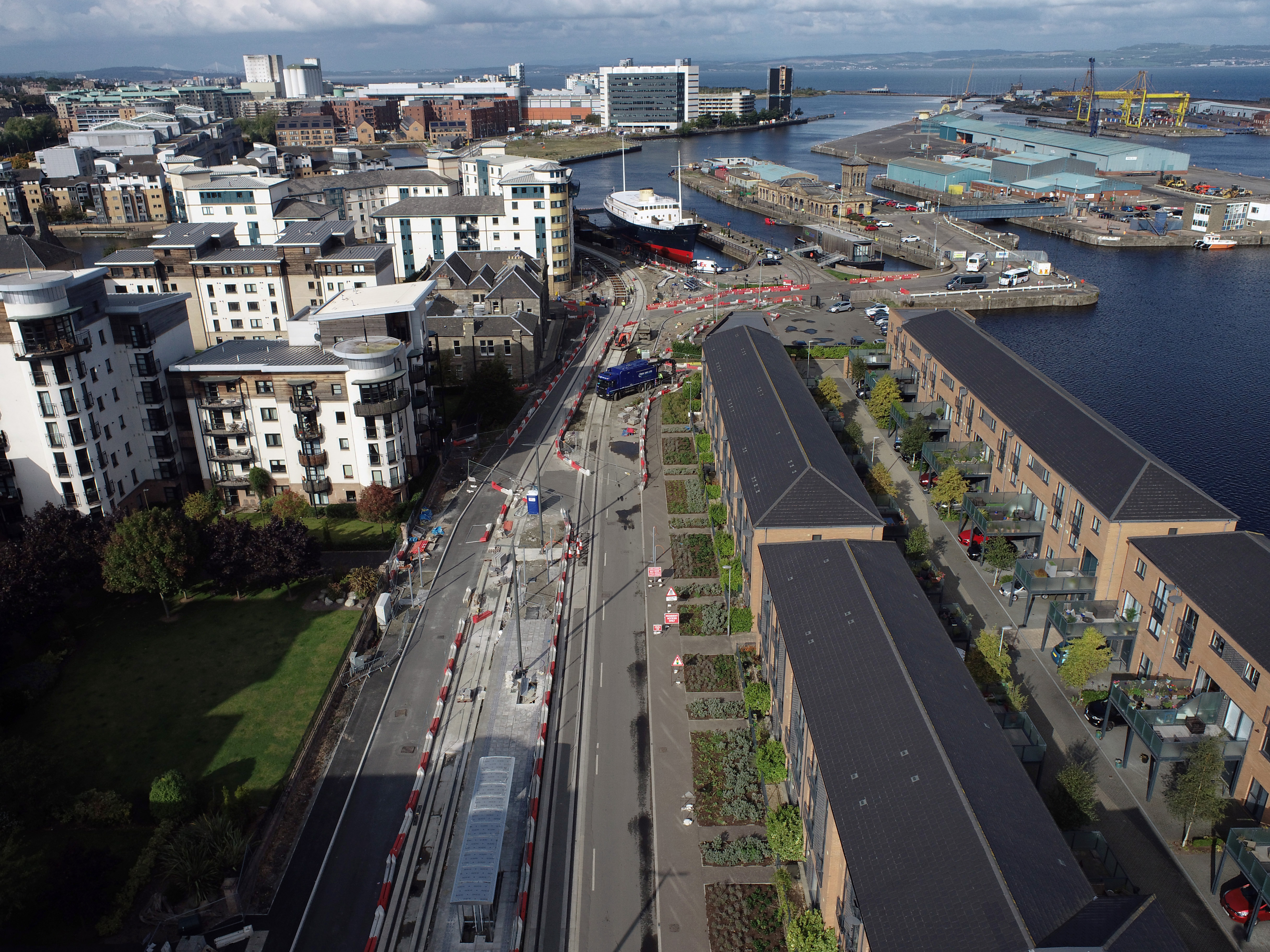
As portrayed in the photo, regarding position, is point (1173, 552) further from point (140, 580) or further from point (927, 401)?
point (140, 580)

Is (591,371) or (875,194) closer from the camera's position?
(591,371)

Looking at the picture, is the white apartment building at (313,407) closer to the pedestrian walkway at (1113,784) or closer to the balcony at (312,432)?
the balcony at (312,432)

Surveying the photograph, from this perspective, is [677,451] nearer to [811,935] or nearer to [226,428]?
[226,428]

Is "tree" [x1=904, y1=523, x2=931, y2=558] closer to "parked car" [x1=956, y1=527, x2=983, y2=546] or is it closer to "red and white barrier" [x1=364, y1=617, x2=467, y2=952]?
"parked car" [x1=956, y1=527, x2=983, y2=546]

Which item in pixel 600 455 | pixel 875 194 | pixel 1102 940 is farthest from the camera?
pixel 875 194

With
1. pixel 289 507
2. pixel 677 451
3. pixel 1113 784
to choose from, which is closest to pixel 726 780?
pixel 1113 784

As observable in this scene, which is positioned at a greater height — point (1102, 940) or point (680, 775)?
point (1102, 940)

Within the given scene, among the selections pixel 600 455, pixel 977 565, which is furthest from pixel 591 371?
pixel 977 565

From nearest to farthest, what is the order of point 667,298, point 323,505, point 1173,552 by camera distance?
point 1173,552
point 323,505
point 667,298
